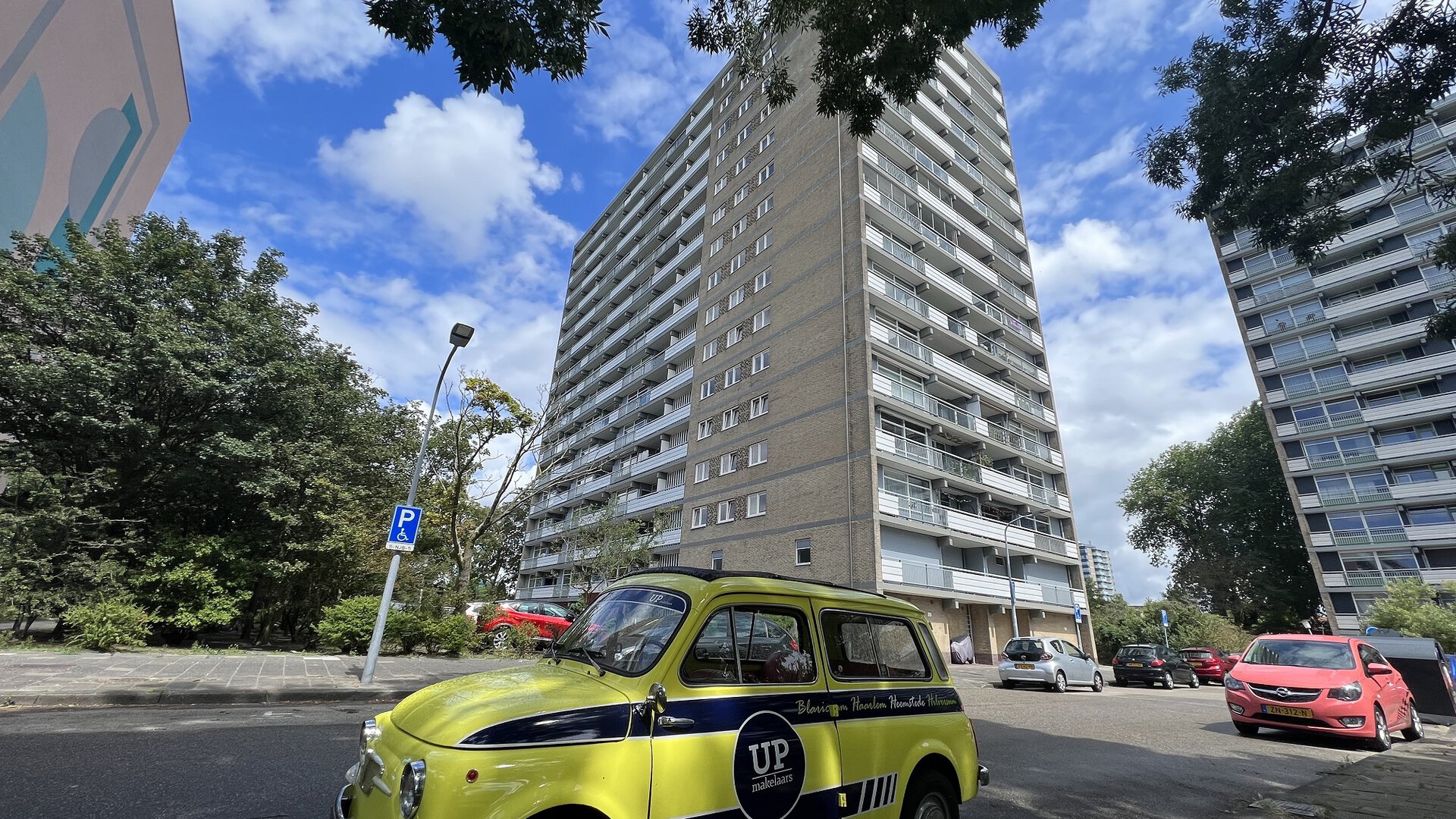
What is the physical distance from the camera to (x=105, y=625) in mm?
12625

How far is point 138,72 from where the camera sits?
2236 centimetres

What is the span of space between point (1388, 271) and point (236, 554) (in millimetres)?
66697

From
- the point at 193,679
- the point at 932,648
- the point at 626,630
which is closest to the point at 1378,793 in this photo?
the point at 932,648

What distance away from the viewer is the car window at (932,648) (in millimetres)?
4496

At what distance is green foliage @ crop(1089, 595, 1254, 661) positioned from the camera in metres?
34.5

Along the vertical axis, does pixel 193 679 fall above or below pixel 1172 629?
below

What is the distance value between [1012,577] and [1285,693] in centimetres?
2010

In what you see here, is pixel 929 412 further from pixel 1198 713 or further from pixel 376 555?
pixel 376 555

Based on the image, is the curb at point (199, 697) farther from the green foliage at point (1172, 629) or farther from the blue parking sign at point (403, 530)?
the green foliage at point (1172, 629)

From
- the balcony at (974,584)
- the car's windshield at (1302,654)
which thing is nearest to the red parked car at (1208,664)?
the balcony at (974,584)

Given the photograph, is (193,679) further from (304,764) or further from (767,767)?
(767,767)

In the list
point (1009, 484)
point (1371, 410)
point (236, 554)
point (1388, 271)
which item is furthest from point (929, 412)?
point (1388, 271)

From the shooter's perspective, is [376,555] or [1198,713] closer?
[1198,713]

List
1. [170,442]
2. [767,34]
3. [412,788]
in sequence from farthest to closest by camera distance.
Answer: [170,442] < [767,34] < [412,788]
